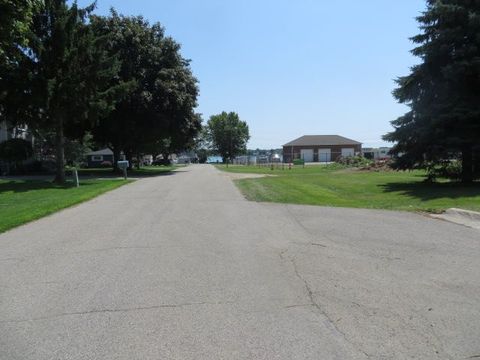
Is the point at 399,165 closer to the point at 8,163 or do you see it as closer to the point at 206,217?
the point at 206,217

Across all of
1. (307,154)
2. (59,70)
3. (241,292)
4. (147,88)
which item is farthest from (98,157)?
(241,292)

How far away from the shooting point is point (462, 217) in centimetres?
1338

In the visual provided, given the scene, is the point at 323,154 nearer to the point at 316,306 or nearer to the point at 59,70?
the point at 59,70

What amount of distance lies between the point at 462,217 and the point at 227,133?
127469mm

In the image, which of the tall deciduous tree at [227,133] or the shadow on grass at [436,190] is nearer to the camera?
the shadow on grass at [436,190]

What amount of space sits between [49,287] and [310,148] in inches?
3984

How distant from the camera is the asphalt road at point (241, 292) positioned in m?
4.72

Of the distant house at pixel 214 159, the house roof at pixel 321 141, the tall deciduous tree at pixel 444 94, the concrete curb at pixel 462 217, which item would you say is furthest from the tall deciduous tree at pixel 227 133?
the concrete curb at pixel 462 217

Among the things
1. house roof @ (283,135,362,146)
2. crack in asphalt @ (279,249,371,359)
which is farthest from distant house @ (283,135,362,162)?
crack in asphalt @ (279,249,371,359)

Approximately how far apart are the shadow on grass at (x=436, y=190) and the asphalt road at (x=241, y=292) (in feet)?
24.7

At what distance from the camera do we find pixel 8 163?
46.8 meters

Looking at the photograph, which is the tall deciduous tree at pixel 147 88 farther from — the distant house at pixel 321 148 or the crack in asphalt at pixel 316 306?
the distant house at pixel 321 148

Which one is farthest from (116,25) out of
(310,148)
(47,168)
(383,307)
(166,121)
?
(310,148)

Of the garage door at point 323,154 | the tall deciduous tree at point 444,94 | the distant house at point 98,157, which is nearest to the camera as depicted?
the tall deciduous tree at point 444,94
